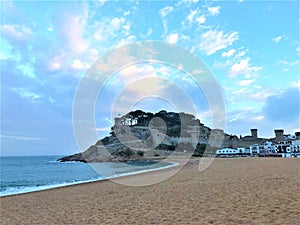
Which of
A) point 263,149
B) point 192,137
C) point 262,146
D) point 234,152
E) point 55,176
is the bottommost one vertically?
point 55,176

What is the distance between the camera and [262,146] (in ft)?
283

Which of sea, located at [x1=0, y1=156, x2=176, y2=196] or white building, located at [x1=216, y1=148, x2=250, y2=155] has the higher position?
A: white building, located at [x1=216, y1=148, x2=250, y2=155]

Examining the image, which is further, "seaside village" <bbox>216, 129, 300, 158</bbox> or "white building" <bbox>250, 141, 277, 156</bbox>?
"white building" <bbox>250, 141, 277, 156</bbox>

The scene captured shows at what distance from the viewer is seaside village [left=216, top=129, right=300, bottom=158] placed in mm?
74037

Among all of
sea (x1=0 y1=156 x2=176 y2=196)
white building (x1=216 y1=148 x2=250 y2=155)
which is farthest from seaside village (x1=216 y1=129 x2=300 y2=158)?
sea (x1=0 y1=156 x2=176 y2=196)

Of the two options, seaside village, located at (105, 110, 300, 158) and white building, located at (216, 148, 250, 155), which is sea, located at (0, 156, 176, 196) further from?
white building, located at (216, 148, 250, 155)

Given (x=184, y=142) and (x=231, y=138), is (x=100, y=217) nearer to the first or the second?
(x=184, y=142)

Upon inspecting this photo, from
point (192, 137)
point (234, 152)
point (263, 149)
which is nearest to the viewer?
point (263, 149)

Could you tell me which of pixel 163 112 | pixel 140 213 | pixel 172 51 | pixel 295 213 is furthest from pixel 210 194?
pixel 163 112

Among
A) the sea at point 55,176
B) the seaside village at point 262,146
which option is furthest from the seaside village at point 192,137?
the sea at point 55,176

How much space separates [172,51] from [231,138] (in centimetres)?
9230

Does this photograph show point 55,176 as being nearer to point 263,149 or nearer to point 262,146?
point 263,149

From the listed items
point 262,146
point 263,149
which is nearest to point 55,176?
point 263,149

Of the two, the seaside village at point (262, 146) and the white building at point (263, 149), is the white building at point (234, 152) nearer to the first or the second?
the seaside village at point (262, 146)
